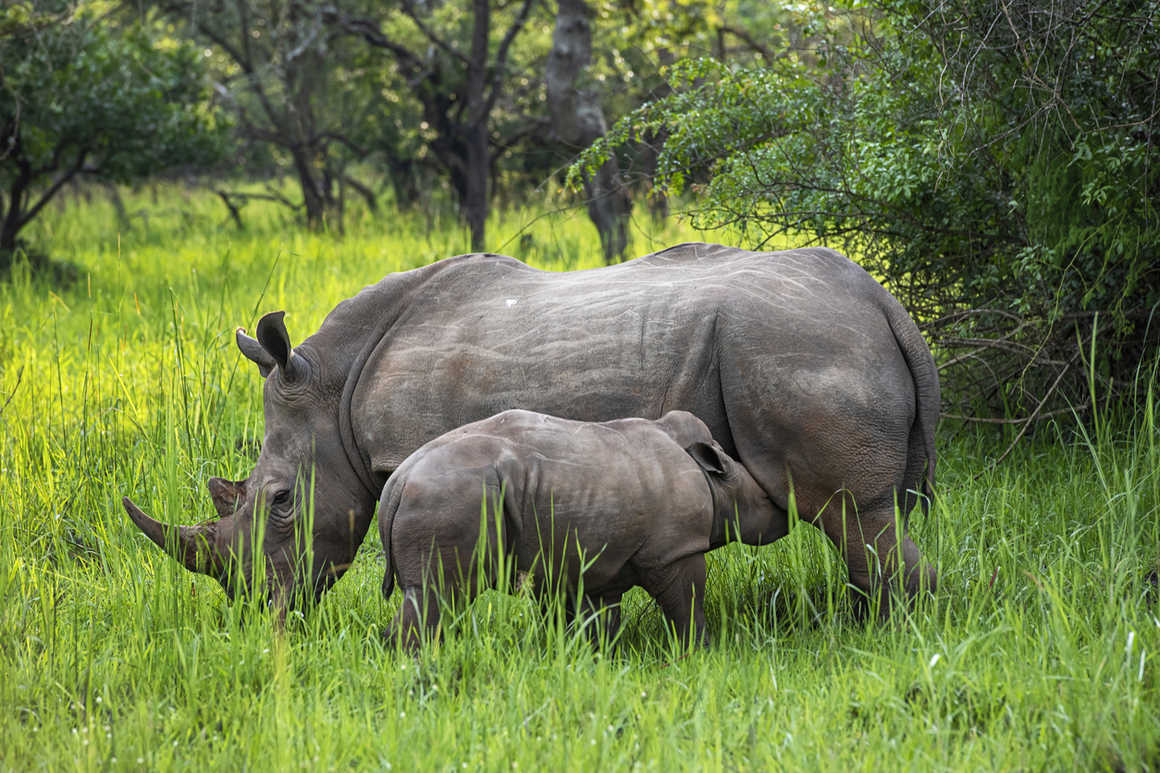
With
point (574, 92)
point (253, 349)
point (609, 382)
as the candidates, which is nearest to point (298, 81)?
point (574, 92)

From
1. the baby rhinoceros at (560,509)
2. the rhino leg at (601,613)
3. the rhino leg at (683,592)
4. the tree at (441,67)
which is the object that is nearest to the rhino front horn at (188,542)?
the baby rhinoceros at (560,509)

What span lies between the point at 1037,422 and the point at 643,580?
291 cm

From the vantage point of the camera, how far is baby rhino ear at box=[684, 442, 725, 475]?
343 centimetres

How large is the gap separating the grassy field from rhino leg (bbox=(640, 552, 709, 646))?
0.09 m

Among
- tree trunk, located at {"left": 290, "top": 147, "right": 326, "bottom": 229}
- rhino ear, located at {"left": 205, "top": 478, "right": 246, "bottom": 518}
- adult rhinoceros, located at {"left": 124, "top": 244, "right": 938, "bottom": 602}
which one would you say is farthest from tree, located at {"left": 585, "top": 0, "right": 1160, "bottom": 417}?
tree trunk, located at {"left": 290, "top": 147, "right": 326, "bottom": 229}

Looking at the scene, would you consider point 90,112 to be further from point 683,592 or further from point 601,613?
point 683,592

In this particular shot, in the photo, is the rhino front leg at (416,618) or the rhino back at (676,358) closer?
the rhino front leg at (416,618)

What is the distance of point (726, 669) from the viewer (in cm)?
322

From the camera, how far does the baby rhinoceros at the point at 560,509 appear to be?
3.27 metres

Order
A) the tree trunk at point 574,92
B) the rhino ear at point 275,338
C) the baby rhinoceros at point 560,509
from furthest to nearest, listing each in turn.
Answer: the tree trunk at point 574,92 < the rhino ear at point 275,338 < the baby rhinoceros at point 560,509

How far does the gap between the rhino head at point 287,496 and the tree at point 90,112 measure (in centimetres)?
743

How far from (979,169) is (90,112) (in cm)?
946

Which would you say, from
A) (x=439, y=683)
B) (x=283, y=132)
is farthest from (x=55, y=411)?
(x=283, y=132)

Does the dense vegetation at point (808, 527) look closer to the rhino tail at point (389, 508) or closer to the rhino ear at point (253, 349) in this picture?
the rhino tail at point (389, 508)
